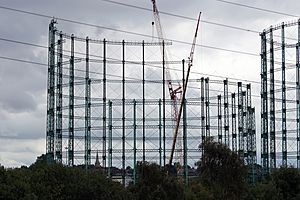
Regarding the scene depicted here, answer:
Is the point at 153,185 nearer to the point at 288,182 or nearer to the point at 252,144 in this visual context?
the point at 288,182

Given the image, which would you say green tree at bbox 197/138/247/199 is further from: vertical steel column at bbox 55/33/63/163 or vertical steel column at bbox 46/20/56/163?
vertical steel column at bbox 46/20/56/163

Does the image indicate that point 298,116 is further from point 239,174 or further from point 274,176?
point 239,174

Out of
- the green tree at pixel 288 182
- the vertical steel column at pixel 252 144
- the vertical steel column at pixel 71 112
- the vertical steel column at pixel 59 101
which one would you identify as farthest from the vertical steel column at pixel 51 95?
the vertical steel column at pixel 252 144

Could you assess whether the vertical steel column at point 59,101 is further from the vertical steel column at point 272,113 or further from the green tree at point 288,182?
the vertical steel column at point 272,113

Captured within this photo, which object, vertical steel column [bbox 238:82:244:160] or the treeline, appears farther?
vertical steel column [bbox 238:82:244:160]

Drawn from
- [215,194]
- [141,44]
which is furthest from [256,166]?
[215,194]

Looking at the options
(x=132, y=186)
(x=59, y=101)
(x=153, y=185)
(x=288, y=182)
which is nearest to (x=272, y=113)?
(x=288, y=182)

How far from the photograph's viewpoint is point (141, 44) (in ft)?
249

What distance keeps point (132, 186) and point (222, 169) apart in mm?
6688

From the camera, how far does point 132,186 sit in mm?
48938

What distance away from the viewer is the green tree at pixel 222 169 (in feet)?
163

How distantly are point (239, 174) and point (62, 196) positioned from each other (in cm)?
1374

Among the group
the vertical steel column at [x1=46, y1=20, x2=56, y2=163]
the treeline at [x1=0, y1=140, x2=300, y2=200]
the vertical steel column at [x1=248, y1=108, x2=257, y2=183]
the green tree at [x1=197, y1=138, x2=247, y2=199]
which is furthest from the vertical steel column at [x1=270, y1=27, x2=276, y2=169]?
the vertical steel column at [x1=46, y1=20, x2=56, y2=163]

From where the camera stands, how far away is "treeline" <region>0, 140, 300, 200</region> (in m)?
43.1
